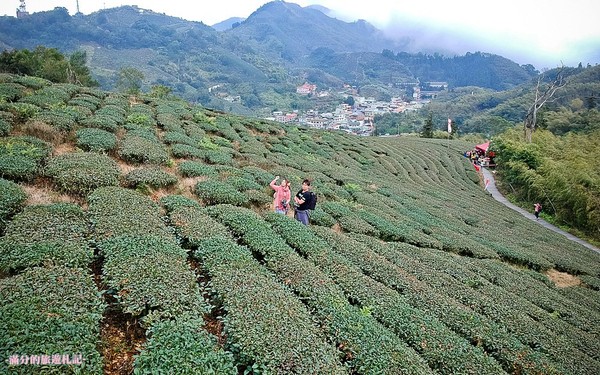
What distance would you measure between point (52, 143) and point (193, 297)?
10684mm

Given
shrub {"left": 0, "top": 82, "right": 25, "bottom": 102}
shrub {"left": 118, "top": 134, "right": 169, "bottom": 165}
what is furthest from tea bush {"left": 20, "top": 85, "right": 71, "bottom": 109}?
shrub {"left": 118, "top": 134, "right": 169, "bottom": 165}

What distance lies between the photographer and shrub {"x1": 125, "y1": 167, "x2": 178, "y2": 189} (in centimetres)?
1224

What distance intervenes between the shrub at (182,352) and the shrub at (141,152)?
9763mm

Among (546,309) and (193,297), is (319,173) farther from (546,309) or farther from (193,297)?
(193,297)

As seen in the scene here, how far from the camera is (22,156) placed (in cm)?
1108

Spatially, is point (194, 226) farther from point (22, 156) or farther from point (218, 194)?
point (22, 156)

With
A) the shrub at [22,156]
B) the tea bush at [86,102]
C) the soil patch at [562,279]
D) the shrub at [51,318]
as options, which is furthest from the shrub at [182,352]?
the tea bush at [86,102]

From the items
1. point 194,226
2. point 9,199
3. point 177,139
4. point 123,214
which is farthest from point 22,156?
point 177,139

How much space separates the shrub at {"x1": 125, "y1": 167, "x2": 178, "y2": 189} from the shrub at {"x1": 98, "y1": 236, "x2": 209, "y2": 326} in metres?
4.37

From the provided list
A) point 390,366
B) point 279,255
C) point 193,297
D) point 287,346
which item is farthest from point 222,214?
point 390,366

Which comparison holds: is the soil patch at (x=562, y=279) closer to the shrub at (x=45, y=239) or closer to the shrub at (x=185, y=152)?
the shrub at (x=185, y=152)

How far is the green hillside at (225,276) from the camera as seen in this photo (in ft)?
19.6

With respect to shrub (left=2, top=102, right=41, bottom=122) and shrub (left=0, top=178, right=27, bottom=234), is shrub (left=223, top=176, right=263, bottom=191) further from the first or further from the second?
shrub (left=2, top=102, right=41, bottom=122)

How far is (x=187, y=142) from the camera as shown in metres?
18.9
